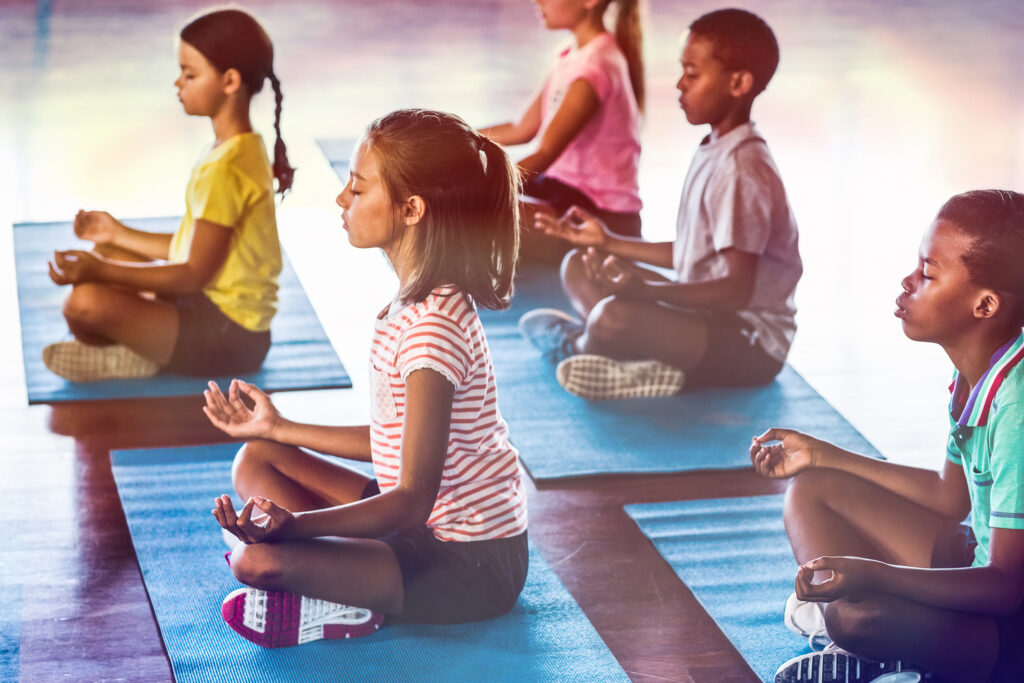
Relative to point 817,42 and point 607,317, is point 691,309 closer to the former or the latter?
point 607,317

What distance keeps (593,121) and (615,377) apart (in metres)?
0.92

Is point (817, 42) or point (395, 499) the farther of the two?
point (817, 42)

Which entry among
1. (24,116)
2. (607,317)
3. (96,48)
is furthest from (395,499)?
(96,48)

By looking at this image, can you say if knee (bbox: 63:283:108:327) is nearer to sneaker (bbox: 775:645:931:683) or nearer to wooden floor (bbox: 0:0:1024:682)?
wooden floor (bbox: 0:0:1024:682)

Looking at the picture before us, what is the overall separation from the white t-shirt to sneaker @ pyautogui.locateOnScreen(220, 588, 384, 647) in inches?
49.2

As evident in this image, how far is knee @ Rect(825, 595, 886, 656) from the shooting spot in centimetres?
173

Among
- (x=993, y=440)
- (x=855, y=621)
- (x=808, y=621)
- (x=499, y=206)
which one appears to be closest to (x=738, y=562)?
→ (x=808, y=621)

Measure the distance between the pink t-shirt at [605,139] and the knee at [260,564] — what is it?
6.57 feet

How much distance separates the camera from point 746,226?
289cm

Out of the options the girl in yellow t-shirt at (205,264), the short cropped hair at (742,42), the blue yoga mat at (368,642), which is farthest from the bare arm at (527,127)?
the blue yoga mat at (368,642)

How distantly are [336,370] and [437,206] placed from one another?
1.19 m

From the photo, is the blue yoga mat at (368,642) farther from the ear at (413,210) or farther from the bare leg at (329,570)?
the ear at (413,210)

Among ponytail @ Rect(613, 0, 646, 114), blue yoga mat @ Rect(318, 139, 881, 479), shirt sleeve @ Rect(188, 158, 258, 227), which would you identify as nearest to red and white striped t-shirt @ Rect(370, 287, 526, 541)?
blue yoga mat @ Rect(318, 139, 881, 479)

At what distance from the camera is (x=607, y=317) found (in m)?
2.96
